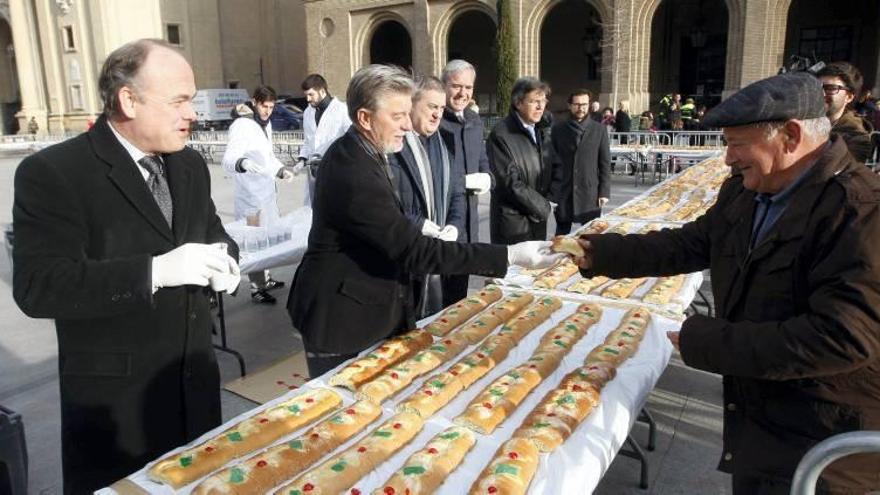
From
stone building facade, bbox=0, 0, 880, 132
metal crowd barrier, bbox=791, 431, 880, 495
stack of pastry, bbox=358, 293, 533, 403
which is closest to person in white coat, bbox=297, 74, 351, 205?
stack of pastry, bbox=358, 293, 533, 403

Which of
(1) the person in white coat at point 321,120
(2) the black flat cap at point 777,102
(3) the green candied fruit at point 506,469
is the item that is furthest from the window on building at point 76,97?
(2) the black flat cap at point 777,102

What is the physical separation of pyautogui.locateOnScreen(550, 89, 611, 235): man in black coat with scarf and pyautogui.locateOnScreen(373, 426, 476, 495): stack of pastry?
13.3ft

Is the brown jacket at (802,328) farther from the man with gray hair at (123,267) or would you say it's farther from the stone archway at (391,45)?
the stone archway at (391,45)

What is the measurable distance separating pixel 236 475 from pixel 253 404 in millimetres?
2462

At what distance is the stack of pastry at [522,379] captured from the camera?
201 centimetres

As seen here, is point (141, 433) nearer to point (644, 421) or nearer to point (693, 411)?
point (644, 421)

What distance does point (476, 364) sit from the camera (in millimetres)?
2398

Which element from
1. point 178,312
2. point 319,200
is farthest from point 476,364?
point 178,312

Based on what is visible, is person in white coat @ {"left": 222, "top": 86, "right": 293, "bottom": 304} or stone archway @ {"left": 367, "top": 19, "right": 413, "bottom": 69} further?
stone archway @ {"left": 367, "top": 19, "right": 413, "bottom": 69}

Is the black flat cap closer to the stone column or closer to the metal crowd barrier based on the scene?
the metal crowd barrier

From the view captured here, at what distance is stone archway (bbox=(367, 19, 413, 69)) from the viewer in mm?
31469

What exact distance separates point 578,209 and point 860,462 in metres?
4.21

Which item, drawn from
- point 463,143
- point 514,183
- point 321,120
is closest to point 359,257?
point 463,143

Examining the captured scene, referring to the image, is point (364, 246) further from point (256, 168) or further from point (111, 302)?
point (256, 168)
